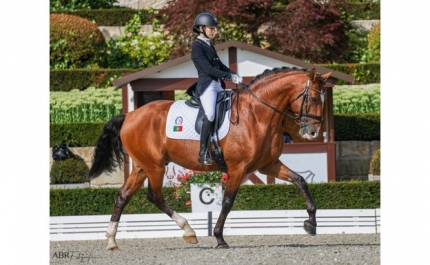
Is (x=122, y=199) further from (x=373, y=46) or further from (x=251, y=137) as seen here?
(x=373, y=46)

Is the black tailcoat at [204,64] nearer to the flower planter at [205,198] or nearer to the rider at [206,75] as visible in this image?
the rider at [206,75]

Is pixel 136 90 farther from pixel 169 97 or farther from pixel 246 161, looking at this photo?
pixel 246 161

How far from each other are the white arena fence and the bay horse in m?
2.40

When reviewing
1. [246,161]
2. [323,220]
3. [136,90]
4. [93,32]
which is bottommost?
[323,220]

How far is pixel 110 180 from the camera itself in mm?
18578

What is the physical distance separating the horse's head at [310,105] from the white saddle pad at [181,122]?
4.00 ft

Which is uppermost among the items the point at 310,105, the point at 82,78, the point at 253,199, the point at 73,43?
the point at 73,43

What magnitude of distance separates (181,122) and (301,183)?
1.57 meters

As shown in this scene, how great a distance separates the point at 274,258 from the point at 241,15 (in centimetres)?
1457

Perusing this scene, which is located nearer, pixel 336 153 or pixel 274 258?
pixel 274 258

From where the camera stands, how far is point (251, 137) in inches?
416

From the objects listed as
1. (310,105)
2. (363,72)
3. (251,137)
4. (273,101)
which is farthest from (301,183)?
(363,72)

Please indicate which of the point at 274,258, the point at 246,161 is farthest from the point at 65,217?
the point at 274,258

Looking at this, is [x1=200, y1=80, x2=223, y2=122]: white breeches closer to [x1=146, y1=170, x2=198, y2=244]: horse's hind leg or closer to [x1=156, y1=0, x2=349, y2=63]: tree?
[x1=146, y1=170, x2=198, y2=244]: horse's hind leg
